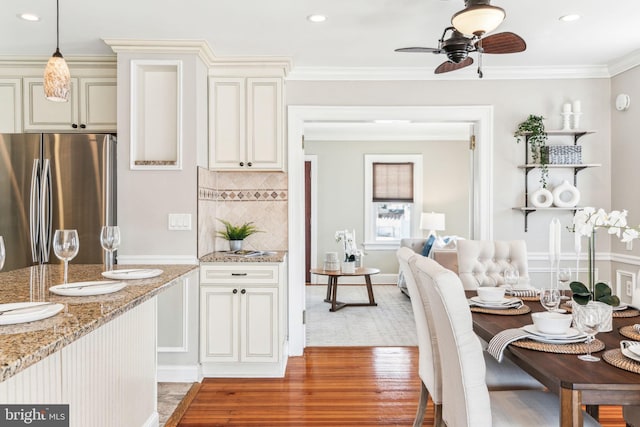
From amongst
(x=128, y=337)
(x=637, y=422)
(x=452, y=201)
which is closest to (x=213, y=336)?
(x=128, y=337)

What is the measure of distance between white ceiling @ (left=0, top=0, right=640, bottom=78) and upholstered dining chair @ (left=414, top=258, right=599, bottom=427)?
195 cm

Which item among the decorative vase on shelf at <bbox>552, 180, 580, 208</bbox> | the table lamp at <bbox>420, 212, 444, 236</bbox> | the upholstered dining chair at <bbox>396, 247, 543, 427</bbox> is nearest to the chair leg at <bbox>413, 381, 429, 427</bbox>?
the upholstered dining chair at <bbox>396, 247, 543, 427</bbox>

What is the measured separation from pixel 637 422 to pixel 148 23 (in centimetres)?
357

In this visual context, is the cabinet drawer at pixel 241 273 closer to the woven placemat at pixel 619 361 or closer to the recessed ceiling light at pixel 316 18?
the recessed ceiling light at pixel 316 18

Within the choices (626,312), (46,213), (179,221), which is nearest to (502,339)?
(626,312)

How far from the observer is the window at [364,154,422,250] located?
8.20 meters

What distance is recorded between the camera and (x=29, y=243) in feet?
11.3

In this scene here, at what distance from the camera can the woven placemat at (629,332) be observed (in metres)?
1.91

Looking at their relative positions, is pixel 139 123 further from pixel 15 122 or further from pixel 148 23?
pixel 15 122

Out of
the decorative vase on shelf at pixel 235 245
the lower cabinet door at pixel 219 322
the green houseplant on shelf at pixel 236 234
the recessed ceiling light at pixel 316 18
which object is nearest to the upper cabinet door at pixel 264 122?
the green houseplant on shelf at pixel 236 234

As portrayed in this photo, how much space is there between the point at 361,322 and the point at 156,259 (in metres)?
2.63

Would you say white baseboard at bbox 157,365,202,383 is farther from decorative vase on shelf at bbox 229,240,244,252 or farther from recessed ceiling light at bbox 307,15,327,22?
recessed ceiling light at bbox 307,15,327,22

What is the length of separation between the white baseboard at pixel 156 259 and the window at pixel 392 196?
4.95 m

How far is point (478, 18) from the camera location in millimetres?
2191
